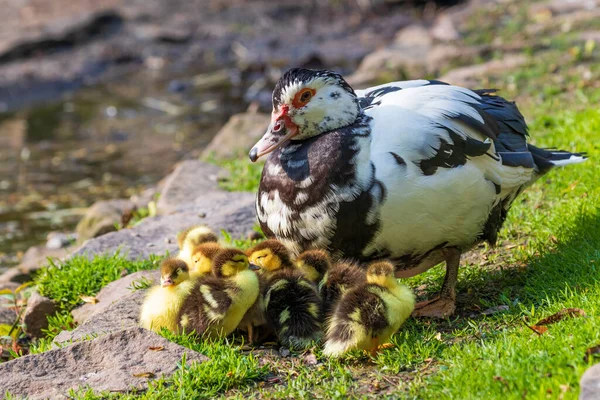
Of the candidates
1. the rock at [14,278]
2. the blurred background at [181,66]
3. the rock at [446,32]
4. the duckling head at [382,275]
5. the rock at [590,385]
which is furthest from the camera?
the rock at [446,32]

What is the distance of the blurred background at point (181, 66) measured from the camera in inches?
340

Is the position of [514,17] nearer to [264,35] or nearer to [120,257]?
[264,35]

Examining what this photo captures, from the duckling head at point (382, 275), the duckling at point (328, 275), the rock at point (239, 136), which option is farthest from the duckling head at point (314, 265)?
the rock at point (239, 136)

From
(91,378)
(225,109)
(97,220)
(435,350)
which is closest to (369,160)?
(435,350)

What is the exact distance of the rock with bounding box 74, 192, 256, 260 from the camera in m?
5.67

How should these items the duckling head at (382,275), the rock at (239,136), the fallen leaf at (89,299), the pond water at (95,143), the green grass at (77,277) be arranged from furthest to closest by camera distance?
1. the pond water at (95,143)
2. the rock at (239,136)
3. the green grass at (77,277)
4. the fallen leaf at (89,299)
5. the duckling head at (382,275)

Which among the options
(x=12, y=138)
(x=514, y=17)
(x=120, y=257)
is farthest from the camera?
(x=514, y=17)

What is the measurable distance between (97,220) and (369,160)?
3368 mm

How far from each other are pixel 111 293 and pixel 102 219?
1.94m

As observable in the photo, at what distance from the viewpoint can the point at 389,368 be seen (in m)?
3.75

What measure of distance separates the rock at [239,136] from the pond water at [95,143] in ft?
3.53

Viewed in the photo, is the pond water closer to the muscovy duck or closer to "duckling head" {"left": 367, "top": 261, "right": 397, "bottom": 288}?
the muscovy duck

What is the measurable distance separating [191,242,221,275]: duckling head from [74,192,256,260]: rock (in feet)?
4.39

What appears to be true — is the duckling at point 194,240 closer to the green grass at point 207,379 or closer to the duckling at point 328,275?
the duckling at point 328,275
